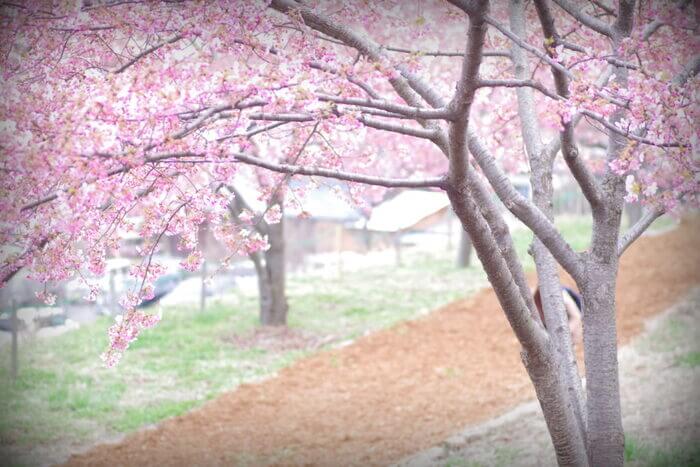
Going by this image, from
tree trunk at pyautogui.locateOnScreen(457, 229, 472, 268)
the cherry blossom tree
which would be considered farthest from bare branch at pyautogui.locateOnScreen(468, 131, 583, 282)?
tree trunk at pyautogui.locateOnScreen(457, 229, 472, 268)

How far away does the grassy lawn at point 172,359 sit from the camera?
25.6 ft

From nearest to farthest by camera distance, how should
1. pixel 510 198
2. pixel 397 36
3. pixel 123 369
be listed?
pixel 510 198 → pixel 397 36 → pixel 123 369

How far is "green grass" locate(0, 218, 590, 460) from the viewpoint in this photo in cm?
782

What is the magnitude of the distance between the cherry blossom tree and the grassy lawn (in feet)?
14.5

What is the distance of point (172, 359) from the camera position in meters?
10.2

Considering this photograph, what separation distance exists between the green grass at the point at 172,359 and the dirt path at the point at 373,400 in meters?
0.54

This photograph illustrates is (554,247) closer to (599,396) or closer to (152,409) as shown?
(599,396)

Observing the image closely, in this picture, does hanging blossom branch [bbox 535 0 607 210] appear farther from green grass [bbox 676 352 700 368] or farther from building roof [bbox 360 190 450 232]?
building roof [bbox 360 190 450 232]

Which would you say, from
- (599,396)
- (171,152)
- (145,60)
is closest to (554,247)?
(599,396)

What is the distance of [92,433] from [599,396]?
5431mm

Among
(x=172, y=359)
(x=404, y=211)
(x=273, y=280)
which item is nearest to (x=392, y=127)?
(x=172, y=359)

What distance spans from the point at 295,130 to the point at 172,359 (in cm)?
703

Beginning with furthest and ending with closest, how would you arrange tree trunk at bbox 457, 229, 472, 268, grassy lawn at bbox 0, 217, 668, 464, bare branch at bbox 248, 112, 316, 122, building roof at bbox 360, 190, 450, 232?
tree trunk at bbox 457, 229, 472, 268, building roof at bbox 360, 190, 450, 232, grassy lawn at bbox 0, 217, 668, 464, bare branch at bbox 248, 112, 316, 122

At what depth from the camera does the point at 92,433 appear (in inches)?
291
